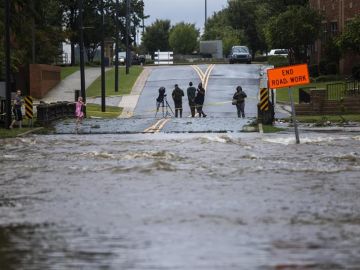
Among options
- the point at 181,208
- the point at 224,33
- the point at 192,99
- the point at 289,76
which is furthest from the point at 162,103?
the point at 224,33

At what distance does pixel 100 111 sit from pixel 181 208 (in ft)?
108

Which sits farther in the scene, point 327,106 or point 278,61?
point 278,61

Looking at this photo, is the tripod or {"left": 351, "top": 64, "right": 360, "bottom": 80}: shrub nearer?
the tripod

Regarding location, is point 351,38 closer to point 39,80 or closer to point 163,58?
point 39,80

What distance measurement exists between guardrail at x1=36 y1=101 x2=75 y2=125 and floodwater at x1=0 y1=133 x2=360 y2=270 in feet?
36.0

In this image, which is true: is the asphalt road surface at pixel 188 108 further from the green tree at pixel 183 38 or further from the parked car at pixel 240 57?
the green tree at pixel 183 38

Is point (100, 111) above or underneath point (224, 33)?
underneath

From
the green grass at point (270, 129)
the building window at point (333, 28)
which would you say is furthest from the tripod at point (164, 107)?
the building window at point (333, 28)

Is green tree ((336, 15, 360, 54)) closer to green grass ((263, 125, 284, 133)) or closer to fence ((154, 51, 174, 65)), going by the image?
green grass ((263, 125, 284, 133))

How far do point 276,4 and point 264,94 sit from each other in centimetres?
4563

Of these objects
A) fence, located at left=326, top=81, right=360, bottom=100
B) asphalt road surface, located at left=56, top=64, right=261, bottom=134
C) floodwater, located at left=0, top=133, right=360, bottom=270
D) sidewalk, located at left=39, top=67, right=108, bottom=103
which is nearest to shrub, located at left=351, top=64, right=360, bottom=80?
fence, located at left=326, top=81, right=360, bottom=100

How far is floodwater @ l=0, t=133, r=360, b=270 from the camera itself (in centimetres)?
866

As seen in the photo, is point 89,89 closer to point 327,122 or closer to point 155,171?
point 327,122

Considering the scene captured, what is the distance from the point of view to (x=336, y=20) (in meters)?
58.2
